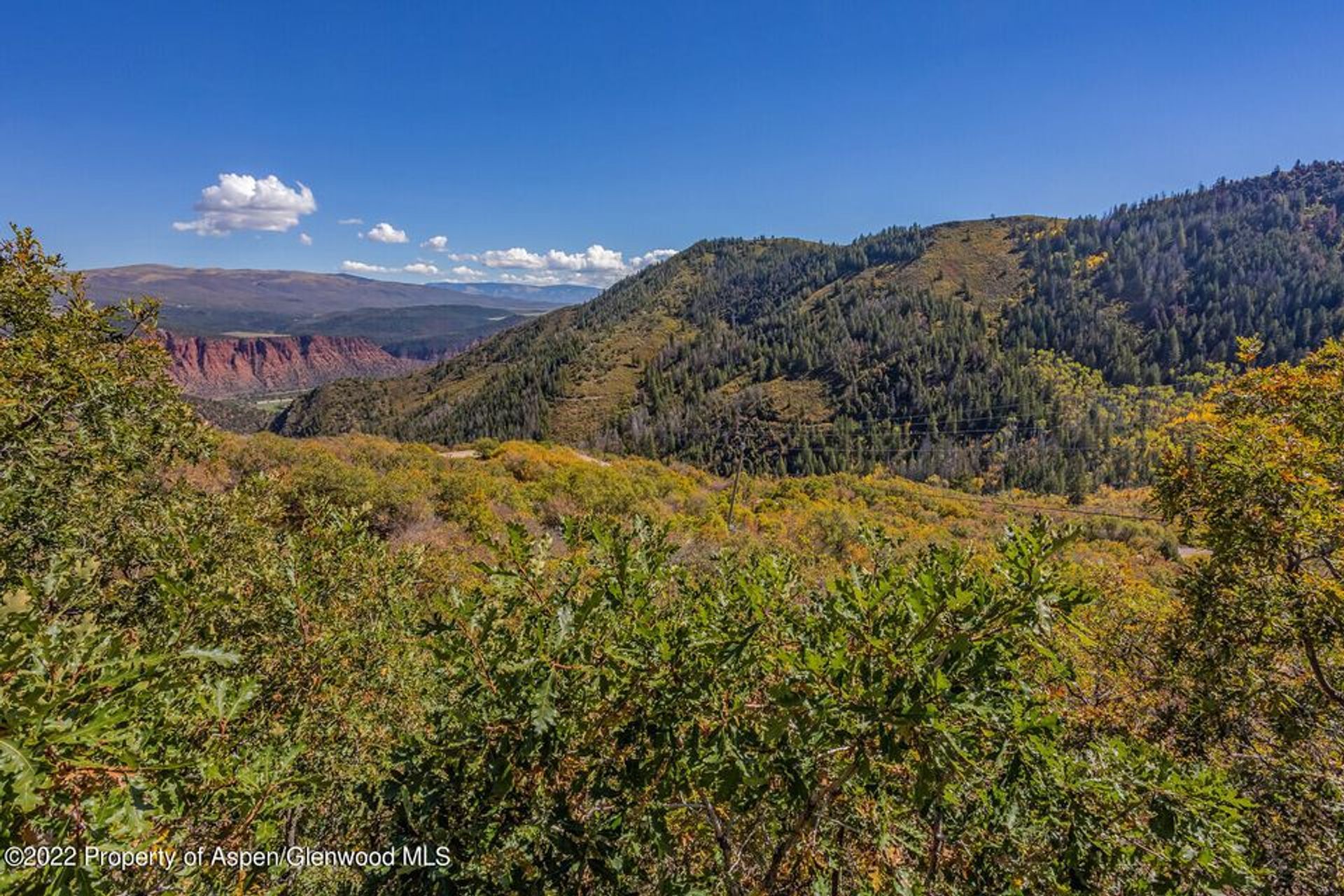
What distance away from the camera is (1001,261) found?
18462 centimetres

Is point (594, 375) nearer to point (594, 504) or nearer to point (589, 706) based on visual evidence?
point (594, 504)

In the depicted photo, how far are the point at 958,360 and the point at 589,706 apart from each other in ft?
472

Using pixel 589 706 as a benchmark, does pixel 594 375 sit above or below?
below

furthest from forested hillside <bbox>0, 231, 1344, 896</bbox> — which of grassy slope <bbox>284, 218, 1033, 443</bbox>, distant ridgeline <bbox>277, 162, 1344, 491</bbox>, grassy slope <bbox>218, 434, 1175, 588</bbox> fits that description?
grassy slope <bbox>284, 218, 1033, 443</bbox>

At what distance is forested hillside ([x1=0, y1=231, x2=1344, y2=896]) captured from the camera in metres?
2.26

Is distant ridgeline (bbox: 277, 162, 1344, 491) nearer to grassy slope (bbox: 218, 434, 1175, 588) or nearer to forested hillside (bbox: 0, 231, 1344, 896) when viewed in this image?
grassy slope (bbox: 218, 434, 1175, 588)

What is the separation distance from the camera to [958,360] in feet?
421

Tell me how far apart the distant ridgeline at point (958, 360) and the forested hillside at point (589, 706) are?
81.0 m

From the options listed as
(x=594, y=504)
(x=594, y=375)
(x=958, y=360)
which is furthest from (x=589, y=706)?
(x=594, y=375)

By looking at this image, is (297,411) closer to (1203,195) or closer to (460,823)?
(460,823)

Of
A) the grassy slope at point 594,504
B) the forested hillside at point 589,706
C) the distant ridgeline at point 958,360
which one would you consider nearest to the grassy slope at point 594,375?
the distant ridgeline at point 958,360

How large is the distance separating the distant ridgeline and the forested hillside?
81020 millimetres

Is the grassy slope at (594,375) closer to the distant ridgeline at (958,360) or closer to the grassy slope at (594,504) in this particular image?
the distant ridgeline at (958,360)

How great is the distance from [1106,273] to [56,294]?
222m
